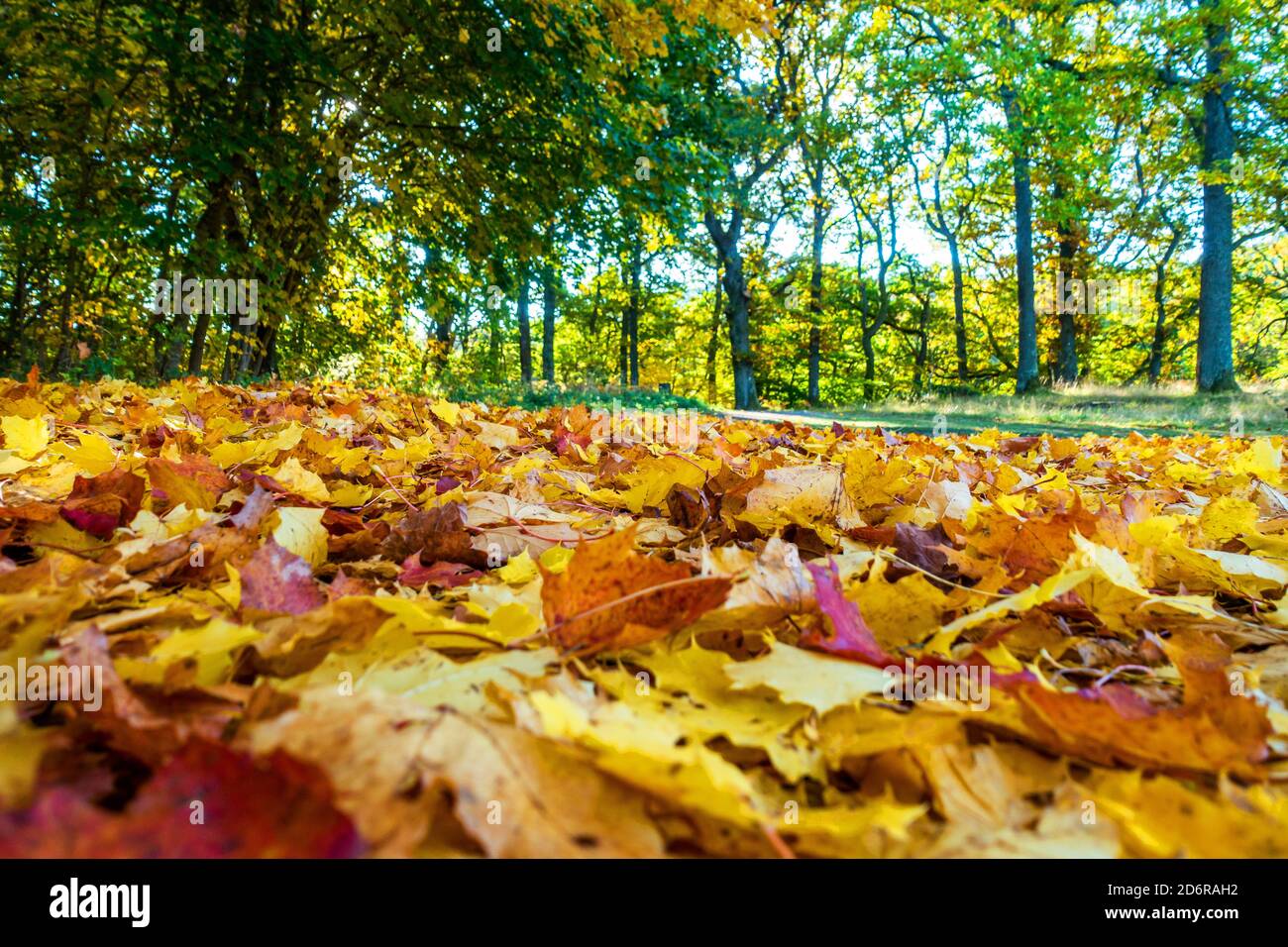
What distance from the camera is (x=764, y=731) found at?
458mm

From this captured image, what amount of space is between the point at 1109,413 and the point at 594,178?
23.3 feet

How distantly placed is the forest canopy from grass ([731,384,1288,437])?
132cm

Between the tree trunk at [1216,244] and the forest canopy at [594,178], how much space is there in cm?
5

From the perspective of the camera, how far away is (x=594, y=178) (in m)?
5.67

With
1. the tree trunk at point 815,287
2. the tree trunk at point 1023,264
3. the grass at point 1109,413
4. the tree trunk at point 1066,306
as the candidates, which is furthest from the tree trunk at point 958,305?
the grass at point 1109,413

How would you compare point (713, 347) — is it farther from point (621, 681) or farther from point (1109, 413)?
point (621, 681)

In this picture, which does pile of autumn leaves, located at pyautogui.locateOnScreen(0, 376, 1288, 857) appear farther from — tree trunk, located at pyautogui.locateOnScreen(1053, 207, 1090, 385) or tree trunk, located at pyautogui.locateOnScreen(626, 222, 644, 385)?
tree trunk, located at pyautogui.locateOnScreen(626, 222, 644, 385)

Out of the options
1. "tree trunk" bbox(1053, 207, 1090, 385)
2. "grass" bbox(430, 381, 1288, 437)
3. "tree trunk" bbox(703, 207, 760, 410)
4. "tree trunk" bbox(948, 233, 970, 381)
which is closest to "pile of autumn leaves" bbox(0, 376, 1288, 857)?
"grass" bbox(430, 381, 1288, 437)

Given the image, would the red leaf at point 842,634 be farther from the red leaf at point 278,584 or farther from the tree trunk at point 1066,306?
the tree trunk at point 1066,306

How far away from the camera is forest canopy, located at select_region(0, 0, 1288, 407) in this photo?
4.51 meters

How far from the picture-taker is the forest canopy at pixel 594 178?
4508 mm

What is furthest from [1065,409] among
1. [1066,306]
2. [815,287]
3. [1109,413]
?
[815,287]

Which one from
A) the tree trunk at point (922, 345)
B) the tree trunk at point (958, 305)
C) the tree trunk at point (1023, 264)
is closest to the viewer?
the tree trunk at point (1023, 264)
